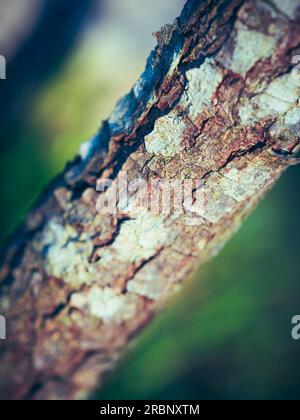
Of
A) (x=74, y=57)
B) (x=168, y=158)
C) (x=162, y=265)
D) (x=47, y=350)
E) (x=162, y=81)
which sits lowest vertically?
(x=47, y=350)

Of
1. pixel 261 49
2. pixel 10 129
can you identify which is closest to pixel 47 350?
pixel 261 49

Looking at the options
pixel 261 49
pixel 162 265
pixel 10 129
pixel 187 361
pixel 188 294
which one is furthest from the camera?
pixel 10 129

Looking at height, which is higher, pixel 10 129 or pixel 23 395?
pixel 10 129
